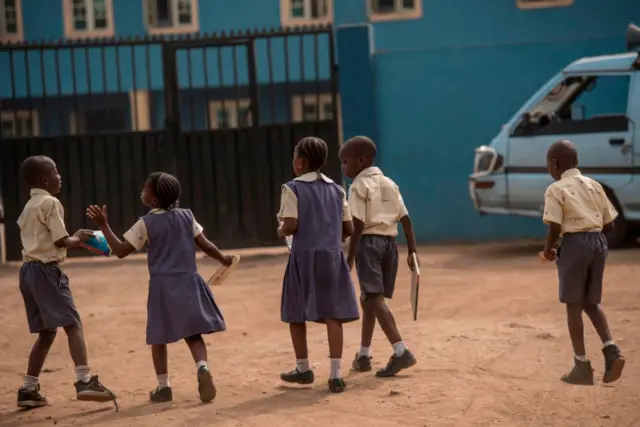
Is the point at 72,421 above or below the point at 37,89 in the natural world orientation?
below

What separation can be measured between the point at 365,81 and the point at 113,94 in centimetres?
1068

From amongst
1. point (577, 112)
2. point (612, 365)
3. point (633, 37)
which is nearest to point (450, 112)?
point (577, 112)

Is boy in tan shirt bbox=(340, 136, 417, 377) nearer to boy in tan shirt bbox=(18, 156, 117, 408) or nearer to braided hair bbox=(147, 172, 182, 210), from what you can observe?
braided hair bbox=(147, 172, 182, 210)

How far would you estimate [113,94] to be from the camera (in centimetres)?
2416

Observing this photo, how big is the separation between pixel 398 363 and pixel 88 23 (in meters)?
19.3

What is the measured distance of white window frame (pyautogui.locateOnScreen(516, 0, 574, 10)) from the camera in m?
20.8

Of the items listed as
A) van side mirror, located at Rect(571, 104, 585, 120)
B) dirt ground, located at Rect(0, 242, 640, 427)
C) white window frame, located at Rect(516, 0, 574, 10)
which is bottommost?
dirt ground, located at Rect(0, 242, 640, 427)

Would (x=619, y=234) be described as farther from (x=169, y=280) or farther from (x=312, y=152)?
(x=169, y=280)

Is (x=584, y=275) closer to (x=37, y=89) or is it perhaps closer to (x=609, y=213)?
(x=609, y=213)

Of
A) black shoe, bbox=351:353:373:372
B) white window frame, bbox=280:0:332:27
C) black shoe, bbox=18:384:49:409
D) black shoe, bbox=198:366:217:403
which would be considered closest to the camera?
black shoe, bbox=198:366:217:403

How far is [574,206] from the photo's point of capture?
6.34 meters

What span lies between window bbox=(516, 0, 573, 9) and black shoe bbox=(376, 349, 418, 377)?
15275 mm

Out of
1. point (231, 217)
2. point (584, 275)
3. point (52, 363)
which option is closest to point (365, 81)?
point (231, 217)

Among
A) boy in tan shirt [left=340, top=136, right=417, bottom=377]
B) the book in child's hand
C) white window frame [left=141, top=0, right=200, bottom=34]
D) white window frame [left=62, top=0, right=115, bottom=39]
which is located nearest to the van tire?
boy in tan shirt [left=340, top=136, right=417, bottom=377]
